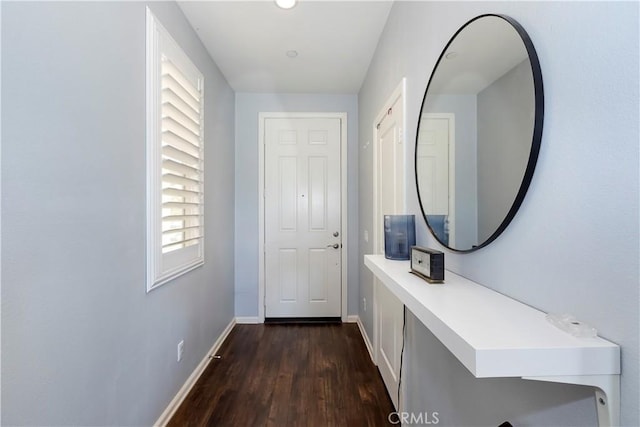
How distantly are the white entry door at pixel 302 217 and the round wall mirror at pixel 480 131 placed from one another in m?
2.08

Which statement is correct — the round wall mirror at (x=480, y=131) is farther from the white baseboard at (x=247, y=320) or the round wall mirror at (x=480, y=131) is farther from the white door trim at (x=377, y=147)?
the white baseboard at (x=247, y=320)

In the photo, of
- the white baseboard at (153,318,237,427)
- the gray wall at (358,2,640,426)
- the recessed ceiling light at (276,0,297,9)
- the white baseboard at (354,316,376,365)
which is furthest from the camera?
the white baseboard at (354,316,376,365)

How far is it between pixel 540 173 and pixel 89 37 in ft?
5.33

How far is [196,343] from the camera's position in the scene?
222cm

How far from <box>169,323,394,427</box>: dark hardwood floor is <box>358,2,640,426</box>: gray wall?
1.12 metres

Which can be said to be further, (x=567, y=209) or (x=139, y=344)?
(x=139, y=344)

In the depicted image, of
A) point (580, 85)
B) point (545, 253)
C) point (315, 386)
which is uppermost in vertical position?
point (580, 85)

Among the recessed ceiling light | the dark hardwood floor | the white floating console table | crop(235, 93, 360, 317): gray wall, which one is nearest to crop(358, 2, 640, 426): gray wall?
the white floating console table

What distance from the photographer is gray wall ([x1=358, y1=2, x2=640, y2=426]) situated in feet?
1.61

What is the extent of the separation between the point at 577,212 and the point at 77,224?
1.52 meters

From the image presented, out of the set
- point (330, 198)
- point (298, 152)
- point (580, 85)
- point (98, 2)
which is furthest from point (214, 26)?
point (580, 85)

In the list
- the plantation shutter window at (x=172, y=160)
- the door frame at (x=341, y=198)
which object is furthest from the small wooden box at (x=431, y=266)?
the door frame at (x=341, y=198)

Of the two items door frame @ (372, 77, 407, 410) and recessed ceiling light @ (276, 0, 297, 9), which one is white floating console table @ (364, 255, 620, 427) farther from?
recessed ceiling light @ (276, 0, 297, 9)

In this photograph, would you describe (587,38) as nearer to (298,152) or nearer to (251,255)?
(298,152)
